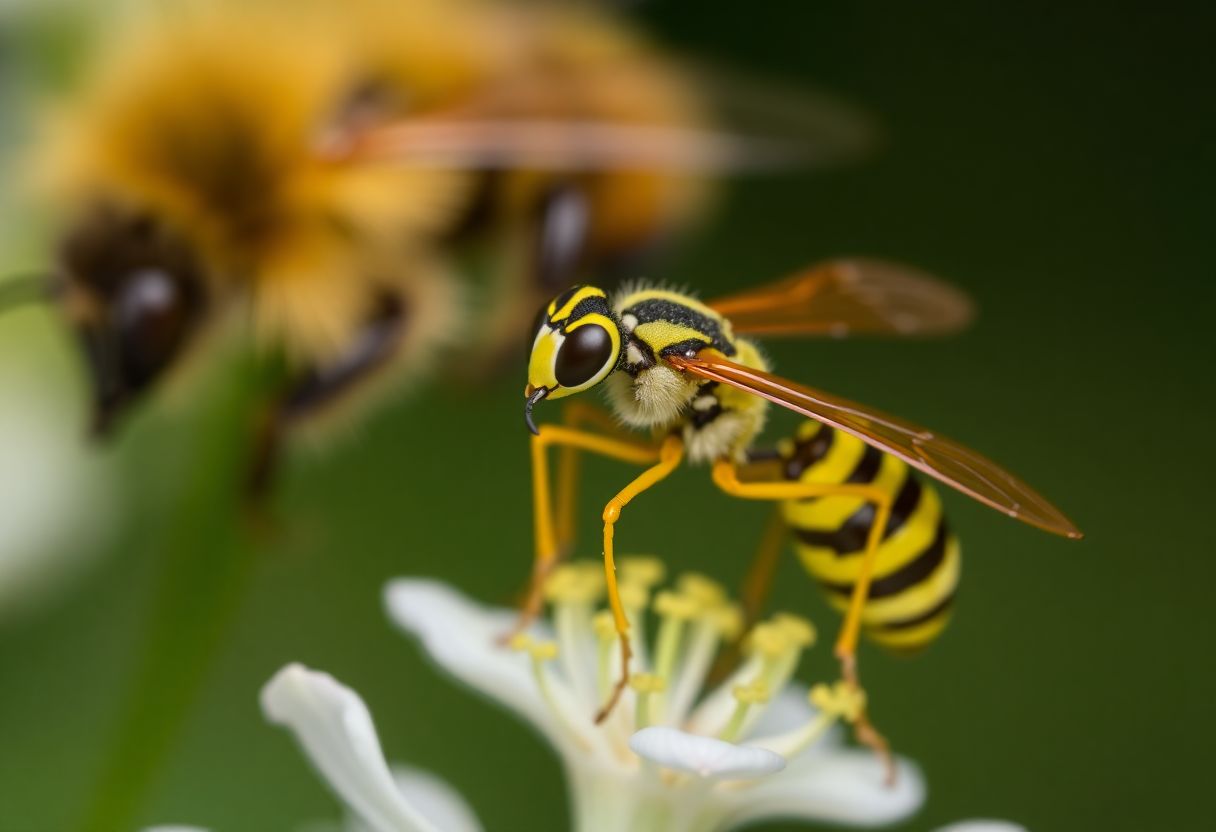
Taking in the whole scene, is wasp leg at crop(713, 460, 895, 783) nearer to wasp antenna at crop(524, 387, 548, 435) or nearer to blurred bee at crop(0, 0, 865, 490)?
wasp antenna at crop(524, 387, 548, 435)

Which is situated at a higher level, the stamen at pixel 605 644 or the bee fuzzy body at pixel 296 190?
the bee fuzzy body at pixel 296 190

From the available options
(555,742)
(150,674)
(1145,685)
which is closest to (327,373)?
(150,674)

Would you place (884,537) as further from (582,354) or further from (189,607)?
(189,607)

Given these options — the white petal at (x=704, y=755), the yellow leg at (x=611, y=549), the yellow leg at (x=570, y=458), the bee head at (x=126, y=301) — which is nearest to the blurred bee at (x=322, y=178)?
the bee head at (x=126, y=301)

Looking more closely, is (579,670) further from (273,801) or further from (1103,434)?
(1103,434)

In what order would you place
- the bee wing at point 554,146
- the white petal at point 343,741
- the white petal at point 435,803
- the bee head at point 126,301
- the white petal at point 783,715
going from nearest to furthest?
the white petal at point 343,741 < the white petal at point 435,803 < the white petal at point 783,715 < the bee head at point 126,301 < the bee wing at point 554,146

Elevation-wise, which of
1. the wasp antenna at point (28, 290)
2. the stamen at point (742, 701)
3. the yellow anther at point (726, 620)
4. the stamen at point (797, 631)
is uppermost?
the wasp antenna at point (28, 290)

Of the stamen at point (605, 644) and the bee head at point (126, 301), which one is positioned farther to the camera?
the bee head at point (126, 301)

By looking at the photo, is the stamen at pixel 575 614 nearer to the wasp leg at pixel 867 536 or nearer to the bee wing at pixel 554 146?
the wasp leg at pixel 867 536
